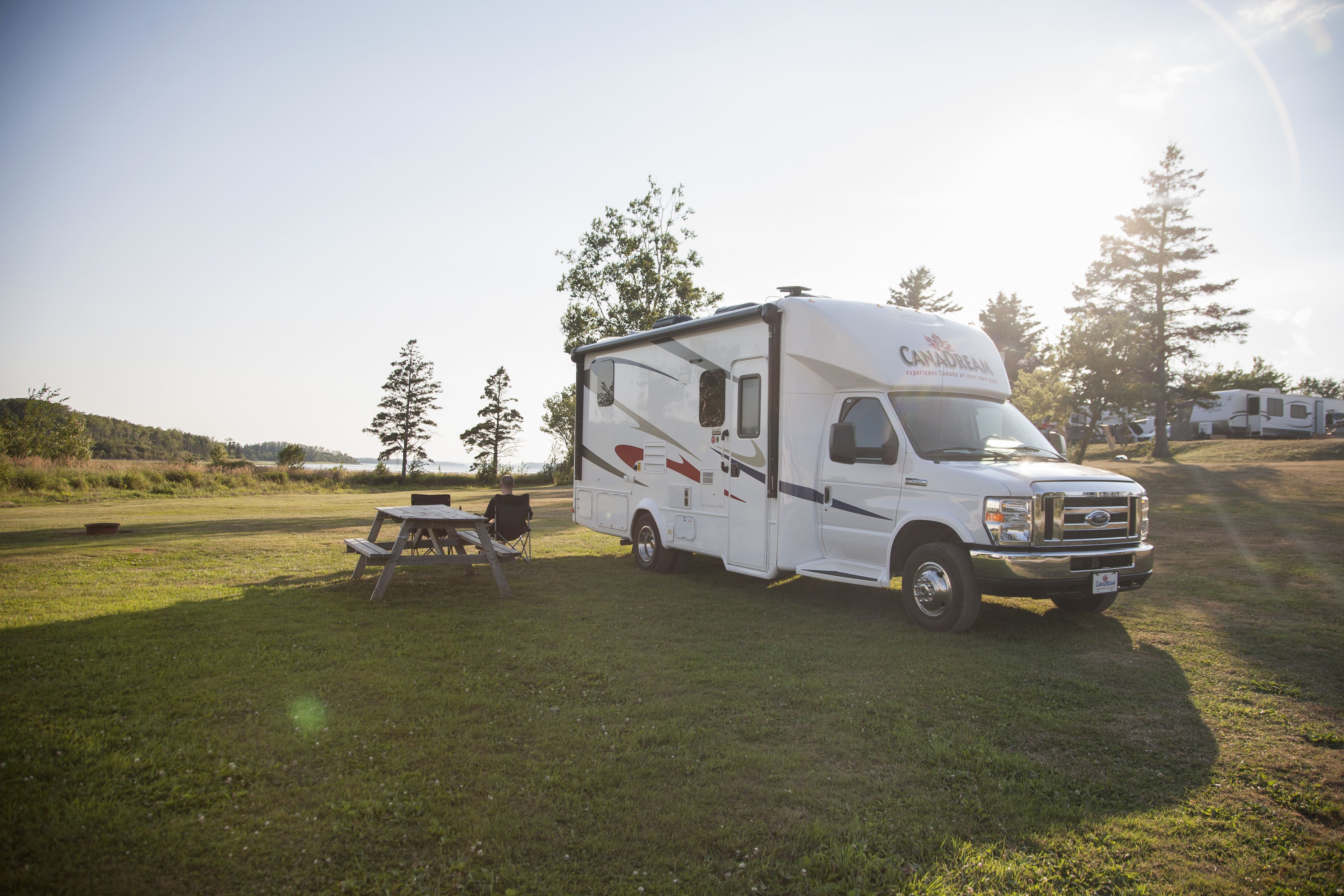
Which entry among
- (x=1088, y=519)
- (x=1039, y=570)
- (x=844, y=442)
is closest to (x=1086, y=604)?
(x=1088, y=519)

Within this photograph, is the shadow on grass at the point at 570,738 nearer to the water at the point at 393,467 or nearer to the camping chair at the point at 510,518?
the camping chair at the point at 510,518

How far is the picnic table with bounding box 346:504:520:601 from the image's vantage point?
839 centimetres

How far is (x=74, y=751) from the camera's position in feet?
13.3

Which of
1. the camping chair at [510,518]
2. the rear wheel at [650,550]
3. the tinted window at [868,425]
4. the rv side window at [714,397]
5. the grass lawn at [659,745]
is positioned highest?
the rv side window at [714,397]

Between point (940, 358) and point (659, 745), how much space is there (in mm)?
5559

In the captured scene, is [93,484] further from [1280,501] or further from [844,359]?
[1280,501]

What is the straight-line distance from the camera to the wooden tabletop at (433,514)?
8609 millimetres

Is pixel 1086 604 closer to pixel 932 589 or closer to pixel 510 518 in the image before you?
pixel 932 589

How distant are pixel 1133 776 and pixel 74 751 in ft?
19.2

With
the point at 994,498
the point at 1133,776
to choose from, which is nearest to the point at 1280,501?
the point at 994,498

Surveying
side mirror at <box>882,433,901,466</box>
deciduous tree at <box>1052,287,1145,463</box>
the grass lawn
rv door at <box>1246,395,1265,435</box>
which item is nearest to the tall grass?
the grass lawn

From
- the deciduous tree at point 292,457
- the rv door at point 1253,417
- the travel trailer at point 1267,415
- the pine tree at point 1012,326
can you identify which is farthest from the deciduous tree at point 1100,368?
the deciduous tree at point 292,457

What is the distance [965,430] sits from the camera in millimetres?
7789

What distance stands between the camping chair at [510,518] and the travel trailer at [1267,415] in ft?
112
